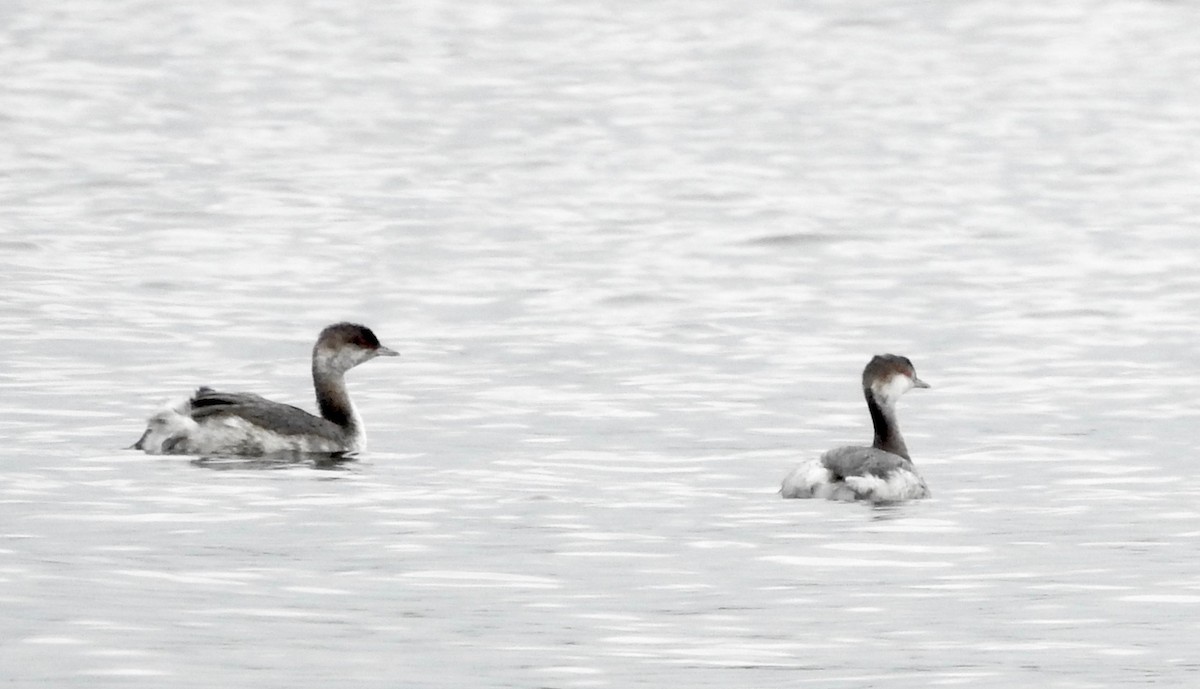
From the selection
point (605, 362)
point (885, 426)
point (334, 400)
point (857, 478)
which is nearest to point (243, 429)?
point (334, 400)

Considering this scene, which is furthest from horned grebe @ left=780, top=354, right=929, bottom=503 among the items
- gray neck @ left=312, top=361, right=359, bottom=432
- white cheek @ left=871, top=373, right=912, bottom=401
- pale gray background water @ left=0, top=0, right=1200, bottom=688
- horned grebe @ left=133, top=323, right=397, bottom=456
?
gray neck @ left=312, top=361, right=359, bottom=432

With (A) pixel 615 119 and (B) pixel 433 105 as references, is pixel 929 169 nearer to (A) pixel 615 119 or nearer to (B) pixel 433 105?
(A) pixel 615 119

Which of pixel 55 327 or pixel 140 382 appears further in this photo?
pixel 55 327

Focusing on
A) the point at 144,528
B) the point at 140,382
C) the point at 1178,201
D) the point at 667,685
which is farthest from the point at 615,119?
the point at 667,685

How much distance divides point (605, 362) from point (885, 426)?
561cm

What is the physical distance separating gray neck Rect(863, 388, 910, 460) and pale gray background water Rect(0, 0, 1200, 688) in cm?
38

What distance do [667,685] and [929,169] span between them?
30039 millimetres

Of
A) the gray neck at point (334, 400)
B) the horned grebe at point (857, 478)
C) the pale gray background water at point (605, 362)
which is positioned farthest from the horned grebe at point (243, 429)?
the horned grebe at point (857, 478)

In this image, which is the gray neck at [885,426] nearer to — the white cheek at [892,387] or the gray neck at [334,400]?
the white cheek at [892,387]

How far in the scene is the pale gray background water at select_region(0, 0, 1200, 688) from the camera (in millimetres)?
12141

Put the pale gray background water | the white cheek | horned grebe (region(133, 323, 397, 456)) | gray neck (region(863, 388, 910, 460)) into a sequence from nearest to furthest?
the pale gray background water
gray neck (region(863, 388, 910, 460))
the white cheek
horned grebe (region(133, 323, 397, 456))

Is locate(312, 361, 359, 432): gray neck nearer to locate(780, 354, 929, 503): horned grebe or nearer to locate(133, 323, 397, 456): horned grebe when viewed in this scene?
locate(133, 323, 397, 456): horned grebe

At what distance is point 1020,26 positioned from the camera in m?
61.9

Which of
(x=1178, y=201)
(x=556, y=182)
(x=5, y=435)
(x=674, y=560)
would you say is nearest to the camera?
(x=674, y=560)
